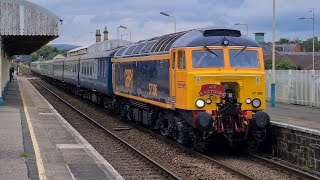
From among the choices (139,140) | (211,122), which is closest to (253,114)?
(211,122)

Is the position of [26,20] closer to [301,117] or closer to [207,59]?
[301,117]

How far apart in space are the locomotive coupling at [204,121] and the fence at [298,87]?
1451 cm

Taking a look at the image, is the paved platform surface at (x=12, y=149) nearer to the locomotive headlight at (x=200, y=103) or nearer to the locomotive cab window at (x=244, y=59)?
the locomotive headlight at (x=200, y=103)

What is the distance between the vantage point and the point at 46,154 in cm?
1288

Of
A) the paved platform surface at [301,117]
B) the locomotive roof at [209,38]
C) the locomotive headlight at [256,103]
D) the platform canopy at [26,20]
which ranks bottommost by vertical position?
the paved platform surface at [301,117]

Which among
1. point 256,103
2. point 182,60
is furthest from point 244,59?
point 182,60

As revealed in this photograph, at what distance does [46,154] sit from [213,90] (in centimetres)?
416

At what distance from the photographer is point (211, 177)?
11195 mm

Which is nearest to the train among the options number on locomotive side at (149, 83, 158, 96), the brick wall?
number on locomotive side at (149, 83, 158, 96)

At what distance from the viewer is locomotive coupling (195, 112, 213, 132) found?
12633mm

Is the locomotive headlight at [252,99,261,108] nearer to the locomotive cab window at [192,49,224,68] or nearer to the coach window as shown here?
the locomotive cab window at [192,49,224,68]

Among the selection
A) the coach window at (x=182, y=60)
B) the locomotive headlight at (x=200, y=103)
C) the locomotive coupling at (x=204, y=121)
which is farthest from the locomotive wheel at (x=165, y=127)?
the locomotive coupling at (x=204, y=121)

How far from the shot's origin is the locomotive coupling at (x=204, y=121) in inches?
497

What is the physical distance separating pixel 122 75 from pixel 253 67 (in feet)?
28.7
